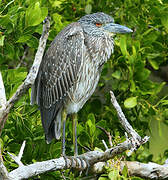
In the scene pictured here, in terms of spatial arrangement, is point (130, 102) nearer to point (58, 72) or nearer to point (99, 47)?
point (99, 47)

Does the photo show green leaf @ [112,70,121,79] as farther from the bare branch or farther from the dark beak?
the bare branch

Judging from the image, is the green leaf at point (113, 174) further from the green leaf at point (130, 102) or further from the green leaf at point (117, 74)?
the green leaf at point (117, 74)

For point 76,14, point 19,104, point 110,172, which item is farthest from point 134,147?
point 76,14

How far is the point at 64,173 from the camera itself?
9.85 ft

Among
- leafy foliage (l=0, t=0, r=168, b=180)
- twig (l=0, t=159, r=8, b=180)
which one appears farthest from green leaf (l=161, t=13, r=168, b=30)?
twig (l=0, t=159, r=8, b=180)

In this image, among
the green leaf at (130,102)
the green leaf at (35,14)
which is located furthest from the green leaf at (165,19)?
the green leaf at (35,14)

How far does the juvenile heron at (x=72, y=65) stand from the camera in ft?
9.98

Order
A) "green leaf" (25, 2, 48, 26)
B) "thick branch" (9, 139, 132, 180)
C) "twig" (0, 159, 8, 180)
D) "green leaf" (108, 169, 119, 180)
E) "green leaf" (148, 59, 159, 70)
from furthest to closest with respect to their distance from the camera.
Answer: "green leaf" (148, 59, 159, 70) → "green leaf" (108, 169, 119, 180) → "green leaf" (25, 2, 48, 26) → "thick branch" (9, 139, 132, 180) → "twig" (0, 159, 8, 180)

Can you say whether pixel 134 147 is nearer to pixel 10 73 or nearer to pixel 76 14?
pixel 10 73

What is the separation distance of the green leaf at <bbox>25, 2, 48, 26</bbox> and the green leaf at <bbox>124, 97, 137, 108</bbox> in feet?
2.99

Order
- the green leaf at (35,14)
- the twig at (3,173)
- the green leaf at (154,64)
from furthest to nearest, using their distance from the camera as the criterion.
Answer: the green leaf at (154,64), the green leaf at (35,14), the twig at (3,173)

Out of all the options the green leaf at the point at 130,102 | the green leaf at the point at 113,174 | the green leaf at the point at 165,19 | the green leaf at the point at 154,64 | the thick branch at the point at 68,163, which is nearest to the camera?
the thick branch at the point at 68,163

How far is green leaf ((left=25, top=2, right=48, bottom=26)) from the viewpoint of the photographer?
8.91 feet

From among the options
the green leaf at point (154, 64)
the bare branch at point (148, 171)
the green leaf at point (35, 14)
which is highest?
the green leaf at point (35, 14)
